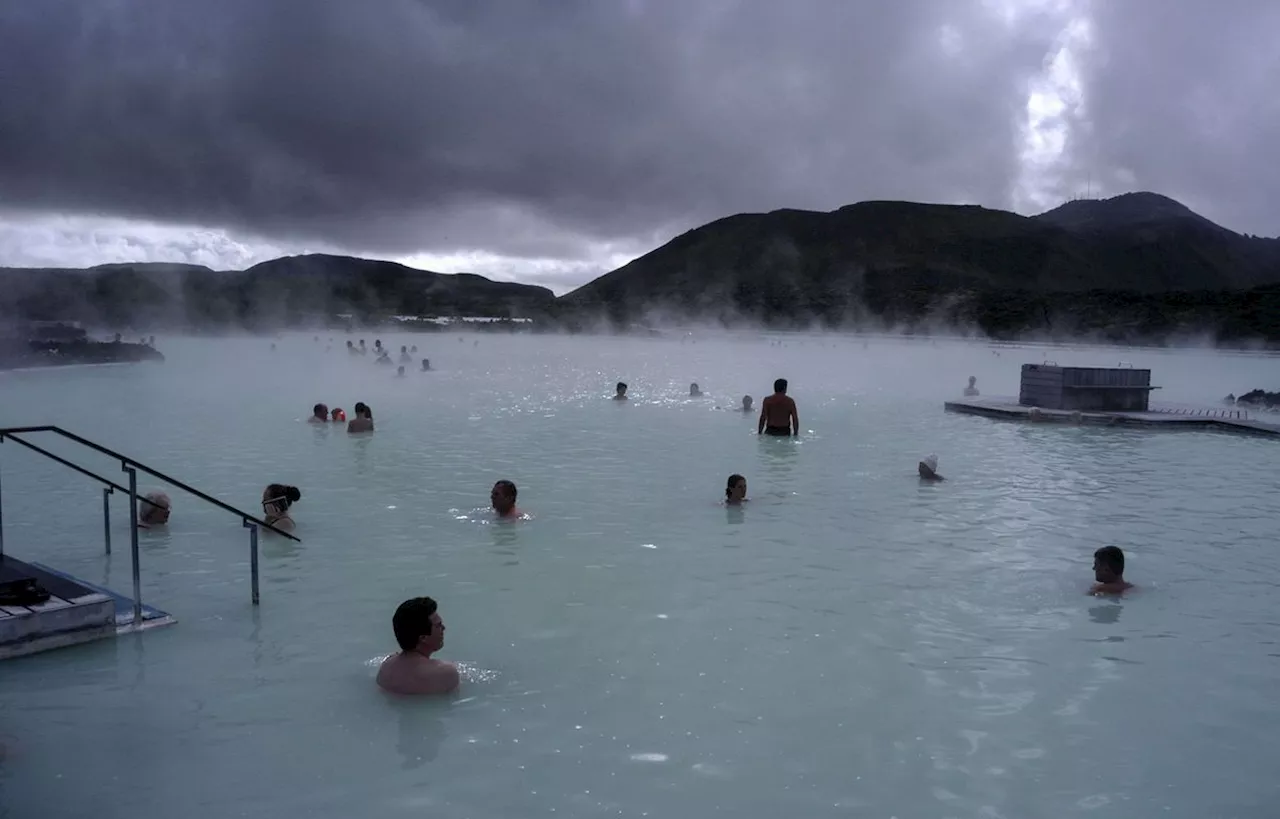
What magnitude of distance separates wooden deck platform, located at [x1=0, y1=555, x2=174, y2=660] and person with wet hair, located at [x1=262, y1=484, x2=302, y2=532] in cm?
226

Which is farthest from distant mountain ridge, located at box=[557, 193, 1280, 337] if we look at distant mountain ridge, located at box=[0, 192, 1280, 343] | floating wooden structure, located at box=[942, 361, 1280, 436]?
floating wooden structure, located at box=[942, 361, 1280, 436]

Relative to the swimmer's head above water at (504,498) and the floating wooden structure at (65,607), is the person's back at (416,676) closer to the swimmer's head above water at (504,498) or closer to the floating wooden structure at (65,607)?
the floating wooden structure at (65,607)

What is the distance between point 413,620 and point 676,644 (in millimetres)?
1711

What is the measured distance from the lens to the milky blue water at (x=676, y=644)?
4109mm

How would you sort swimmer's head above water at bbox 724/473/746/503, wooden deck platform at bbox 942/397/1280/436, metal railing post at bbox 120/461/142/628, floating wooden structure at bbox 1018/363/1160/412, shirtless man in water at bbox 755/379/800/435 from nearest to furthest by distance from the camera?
metal railing post at bbox 120/461/142/628, swimmer's head above water at bbox 724/473/746/503, shirtless man in water at bbox 755/379/800/435, wooden deck platform at bbox 942/397/1280/436, floating wooden structure at bbox 1018/363/1160/412

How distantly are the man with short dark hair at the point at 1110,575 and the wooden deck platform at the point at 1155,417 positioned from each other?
36.3ft

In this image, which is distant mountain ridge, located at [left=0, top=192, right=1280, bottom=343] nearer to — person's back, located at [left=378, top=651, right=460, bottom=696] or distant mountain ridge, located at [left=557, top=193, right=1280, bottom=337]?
distant mountain ridge, located at [left=557, top=193, right=1280, bottom=337]

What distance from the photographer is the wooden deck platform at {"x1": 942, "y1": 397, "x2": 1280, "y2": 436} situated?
16.2m

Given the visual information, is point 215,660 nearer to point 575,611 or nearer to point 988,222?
point 575,611

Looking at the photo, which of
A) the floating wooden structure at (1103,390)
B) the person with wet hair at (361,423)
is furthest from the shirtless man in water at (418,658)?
the floating wooden structure at (1103,390)

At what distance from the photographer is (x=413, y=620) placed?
→ 4863mm

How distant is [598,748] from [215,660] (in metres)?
2.44

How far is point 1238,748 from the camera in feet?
14.8

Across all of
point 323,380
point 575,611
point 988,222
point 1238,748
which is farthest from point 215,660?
point 988,222
